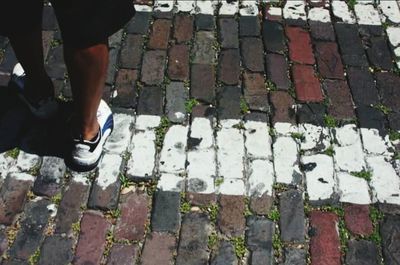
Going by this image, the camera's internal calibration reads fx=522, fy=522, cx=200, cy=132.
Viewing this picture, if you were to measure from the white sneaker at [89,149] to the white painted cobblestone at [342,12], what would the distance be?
1.85 m

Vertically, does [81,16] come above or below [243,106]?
above

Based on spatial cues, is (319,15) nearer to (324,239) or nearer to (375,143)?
(375,143)

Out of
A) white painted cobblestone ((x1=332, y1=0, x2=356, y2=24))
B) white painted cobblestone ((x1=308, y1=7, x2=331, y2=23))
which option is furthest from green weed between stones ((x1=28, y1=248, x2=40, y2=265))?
white painted cobblestone ((x1=332, y1=0, x2=356, y2=24))

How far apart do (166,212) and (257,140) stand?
683 millimetres

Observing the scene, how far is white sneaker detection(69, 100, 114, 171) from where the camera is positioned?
2723 millimetres

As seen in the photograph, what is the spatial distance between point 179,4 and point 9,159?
5.45 feet

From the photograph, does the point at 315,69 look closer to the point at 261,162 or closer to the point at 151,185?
the point at 261,162

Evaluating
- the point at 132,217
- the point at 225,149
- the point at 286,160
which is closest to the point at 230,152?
the point at 225,149

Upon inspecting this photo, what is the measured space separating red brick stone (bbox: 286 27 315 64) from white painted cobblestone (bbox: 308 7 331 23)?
169 mm

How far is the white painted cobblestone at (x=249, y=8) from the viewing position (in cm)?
369

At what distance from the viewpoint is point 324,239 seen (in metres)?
2.57

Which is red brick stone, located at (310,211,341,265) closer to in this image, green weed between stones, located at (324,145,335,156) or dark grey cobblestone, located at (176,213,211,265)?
green weed between stones, located at (324,145,335,156)

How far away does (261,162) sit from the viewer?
2.85 m

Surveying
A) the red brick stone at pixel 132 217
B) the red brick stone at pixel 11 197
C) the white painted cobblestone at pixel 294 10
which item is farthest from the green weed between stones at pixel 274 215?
the white painted cobblestone at pixel 294 10
